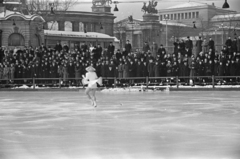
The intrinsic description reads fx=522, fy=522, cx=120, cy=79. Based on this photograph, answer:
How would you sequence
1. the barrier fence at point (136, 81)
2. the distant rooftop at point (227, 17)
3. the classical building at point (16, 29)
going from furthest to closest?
the distant rooftop at point (227, 17)
the classical building at point (16, 29)
the barrier fence at point (136, 81)

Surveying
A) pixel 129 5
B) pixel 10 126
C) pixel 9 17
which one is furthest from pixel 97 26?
pixel 10 126

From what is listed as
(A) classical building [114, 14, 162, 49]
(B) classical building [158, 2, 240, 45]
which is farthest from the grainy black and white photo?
(A) classical building [114, 14, 162, 49]

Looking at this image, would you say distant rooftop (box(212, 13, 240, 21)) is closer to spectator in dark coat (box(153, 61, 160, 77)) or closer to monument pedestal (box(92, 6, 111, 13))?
monument pedestal (box(92, 6, 111, 13))

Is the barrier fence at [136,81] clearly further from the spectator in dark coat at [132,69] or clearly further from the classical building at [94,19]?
the classical building at [94,19]

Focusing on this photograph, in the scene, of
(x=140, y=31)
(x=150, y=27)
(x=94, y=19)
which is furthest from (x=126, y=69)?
(x=140, y=31)

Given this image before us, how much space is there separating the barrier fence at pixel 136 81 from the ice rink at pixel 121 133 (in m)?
14.3

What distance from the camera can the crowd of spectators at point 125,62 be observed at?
35469 millimetres

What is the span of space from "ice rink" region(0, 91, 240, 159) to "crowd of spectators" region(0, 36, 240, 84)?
1415 centimetres

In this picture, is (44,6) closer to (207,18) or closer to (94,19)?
(94,19)

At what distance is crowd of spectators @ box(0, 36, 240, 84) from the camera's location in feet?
116

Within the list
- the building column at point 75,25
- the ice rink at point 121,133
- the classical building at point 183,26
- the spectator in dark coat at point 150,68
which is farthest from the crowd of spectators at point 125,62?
the building column at point 75,25

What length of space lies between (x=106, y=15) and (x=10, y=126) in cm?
8078

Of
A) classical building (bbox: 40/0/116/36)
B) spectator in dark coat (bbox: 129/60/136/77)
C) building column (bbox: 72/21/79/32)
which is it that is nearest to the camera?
spectator in dark coat (bbox: 129/60/136/77)

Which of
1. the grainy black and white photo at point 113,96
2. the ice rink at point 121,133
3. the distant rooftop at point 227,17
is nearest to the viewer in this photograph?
the ice rink at point 121,133
